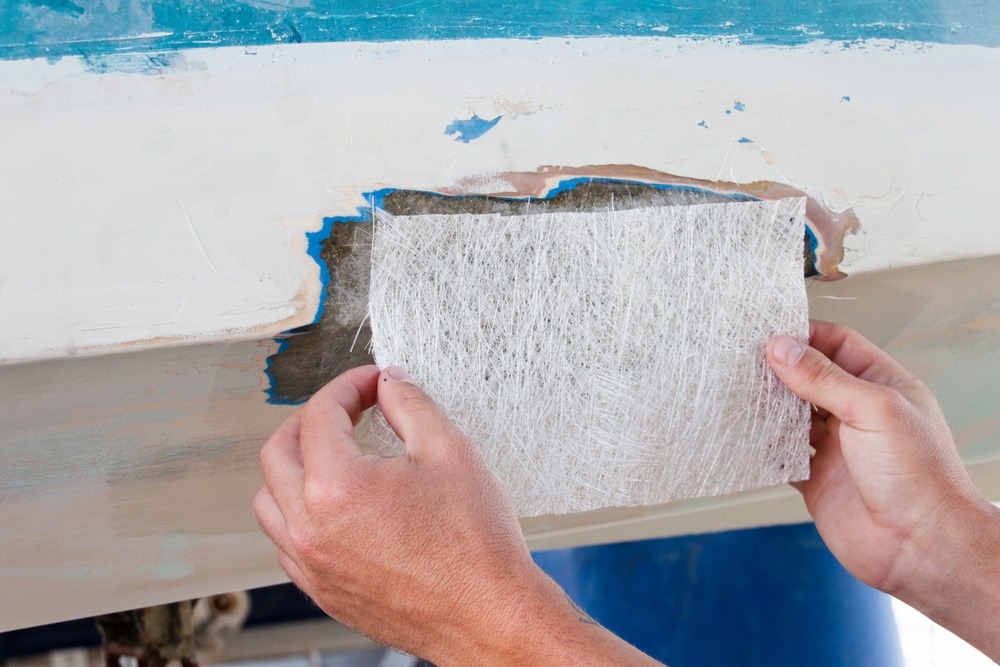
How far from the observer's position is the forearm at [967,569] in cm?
47

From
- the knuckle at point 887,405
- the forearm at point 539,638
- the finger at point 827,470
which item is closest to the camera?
the forearm at point 539,638

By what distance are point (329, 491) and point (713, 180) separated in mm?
376

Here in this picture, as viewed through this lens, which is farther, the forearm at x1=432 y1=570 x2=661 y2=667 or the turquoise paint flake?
the turquoise paint flake

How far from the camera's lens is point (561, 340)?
0.49 metres

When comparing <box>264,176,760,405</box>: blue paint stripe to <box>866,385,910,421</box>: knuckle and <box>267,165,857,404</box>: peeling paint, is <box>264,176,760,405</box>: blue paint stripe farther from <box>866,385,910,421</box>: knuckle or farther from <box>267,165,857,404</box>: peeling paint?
<box>866,385,910,421</box>: knuckle

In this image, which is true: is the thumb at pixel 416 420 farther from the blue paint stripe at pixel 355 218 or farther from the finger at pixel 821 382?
the finger at pixel 821 382

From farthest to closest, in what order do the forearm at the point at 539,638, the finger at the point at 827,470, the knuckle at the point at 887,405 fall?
1. the finger at the point at 827,470
2. the knuckle at the point at 887,405
3. the forearm at the point at 539,638

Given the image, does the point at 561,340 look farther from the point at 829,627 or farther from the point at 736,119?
the point at 829,627

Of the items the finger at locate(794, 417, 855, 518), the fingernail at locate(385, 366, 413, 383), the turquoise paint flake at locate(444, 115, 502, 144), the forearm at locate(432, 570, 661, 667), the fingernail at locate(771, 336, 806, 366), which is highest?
the turquoise paint flake at locate(444, 115, 502, 144)

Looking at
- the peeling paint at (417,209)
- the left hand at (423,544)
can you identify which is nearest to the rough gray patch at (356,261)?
the peeling paint at (417,209)

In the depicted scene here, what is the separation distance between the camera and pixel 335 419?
40 cm

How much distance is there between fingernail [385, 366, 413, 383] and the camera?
1.43ft

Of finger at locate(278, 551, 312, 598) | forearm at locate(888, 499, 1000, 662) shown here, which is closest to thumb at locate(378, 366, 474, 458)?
finger at locate(278, 551, 312, 598)

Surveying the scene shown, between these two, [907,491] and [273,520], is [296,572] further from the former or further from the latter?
[907,491]
